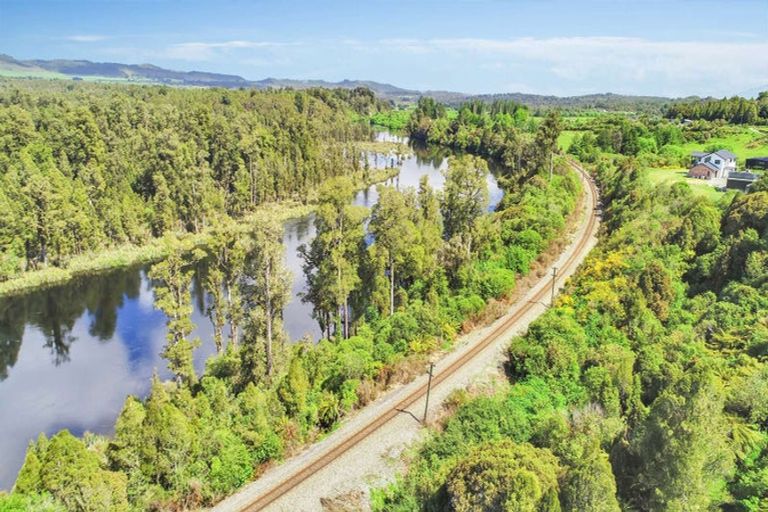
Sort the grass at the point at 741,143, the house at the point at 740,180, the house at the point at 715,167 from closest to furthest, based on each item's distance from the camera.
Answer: the house at the point at 740,180, the house at the point at 715,167, the grass at the point at 741,143

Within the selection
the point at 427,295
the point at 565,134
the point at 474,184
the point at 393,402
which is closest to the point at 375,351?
the point at 393,402

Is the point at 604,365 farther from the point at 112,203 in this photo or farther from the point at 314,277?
the point at 112,203

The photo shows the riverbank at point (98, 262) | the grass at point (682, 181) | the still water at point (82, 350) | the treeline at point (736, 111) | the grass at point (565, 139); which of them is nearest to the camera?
the still water at point (82, 350)

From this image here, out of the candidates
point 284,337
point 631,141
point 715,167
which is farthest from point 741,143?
point 284,337

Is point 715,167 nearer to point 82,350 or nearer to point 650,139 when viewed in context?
point 650,139

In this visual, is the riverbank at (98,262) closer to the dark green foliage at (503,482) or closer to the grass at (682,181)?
the dark green foliage at (503,482)

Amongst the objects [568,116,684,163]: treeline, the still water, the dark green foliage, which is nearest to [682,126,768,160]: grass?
[568,116,684,163]: treeline

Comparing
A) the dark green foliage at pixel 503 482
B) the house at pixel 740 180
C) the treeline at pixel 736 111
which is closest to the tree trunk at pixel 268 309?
the dark green foliage at pixel 503 482

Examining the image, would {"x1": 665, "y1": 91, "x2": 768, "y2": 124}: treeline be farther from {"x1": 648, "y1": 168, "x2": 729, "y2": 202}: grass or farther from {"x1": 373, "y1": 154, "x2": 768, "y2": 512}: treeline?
{"x1": 373, "y1": 154, "x2": 768, "y2": 512}: treeline
